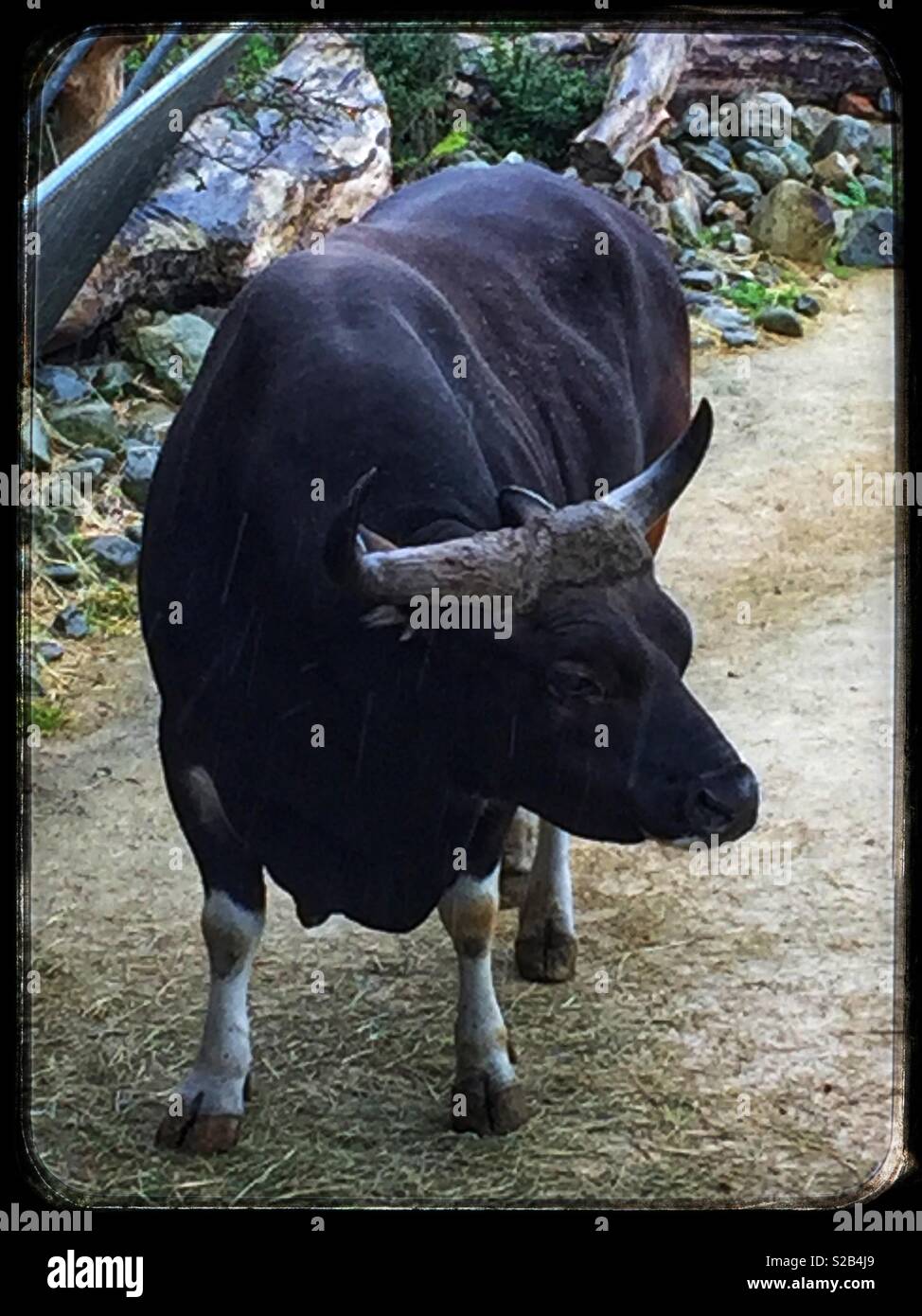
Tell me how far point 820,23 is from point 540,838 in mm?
1887

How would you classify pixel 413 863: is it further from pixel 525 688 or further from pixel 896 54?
pixel 896 54

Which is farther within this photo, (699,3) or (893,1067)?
(893,1067)

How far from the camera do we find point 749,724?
525cm

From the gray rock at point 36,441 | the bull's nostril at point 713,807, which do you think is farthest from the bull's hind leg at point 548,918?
the gray rock at point 36,441

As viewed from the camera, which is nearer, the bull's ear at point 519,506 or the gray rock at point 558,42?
the bull's ear at point 519,506

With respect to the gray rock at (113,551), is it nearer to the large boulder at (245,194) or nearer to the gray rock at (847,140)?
the large boulder at (245,194)

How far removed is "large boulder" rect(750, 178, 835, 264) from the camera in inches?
202

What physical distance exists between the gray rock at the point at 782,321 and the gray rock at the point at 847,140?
Result: 365mm

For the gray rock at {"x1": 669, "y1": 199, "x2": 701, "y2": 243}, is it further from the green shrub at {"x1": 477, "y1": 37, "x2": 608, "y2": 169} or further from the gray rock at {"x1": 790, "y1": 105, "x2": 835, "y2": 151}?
the gray rock at {"x1": 790, "y1": 105, "x2": 835, "y2": 151}

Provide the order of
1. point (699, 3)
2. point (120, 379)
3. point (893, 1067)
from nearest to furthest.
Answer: point (699, 3), point (893, 1067), point (120, 379)

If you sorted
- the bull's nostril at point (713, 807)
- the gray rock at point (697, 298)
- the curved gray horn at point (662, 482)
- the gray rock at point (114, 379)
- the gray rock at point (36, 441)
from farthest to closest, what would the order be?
1. the gray rock at point (697, 298)
2. the gray rock at point (114, 379)
3. the gray rock at point (36, 441)
4. the curved gray horn at point (662, 482)
5. the bull's nostril at point (713, 807)

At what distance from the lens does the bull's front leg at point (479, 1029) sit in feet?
16.8
